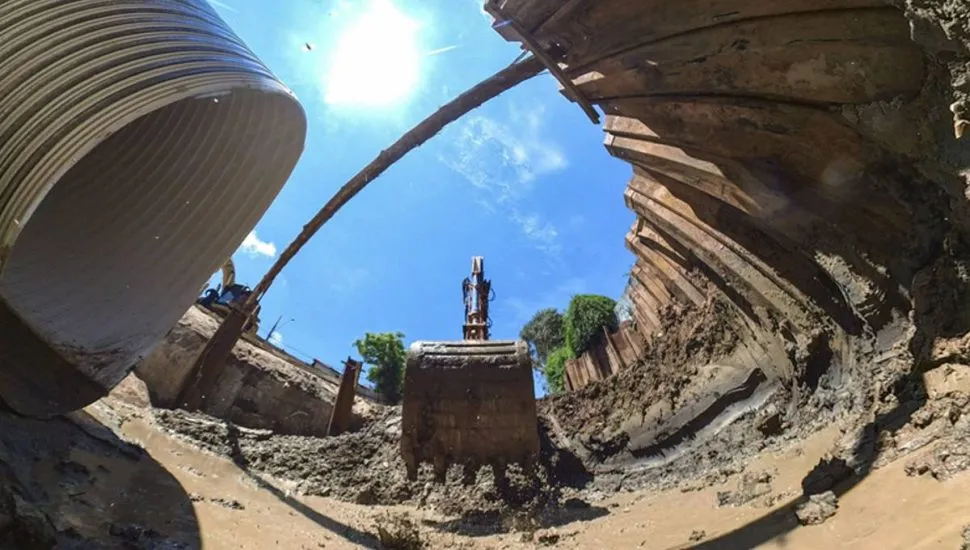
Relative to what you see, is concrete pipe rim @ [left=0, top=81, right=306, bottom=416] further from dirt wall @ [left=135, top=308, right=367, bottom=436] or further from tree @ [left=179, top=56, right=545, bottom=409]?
dirt wall @ [left=135, top=308, right=367, bottom=436]

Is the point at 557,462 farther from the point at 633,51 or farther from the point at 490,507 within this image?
the point at 633,51

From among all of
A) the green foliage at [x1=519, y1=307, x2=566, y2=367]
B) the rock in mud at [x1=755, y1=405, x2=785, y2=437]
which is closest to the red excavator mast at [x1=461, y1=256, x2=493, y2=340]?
the rock in mud at [x1=755, y1=405, x2=785, y2=437]

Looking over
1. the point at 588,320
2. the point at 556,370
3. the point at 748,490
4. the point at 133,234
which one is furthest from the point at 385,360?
the point at 748,490

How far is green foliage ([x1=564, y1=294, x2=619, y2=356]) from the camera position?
16797mm

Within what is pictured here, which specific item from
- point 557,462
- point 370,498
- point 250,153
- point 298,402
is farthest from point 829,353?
point 298,402

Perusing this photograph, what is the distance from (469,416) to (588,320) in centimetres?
910

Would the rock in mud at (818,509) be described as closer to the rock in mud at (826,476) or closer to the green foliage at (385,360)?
the rock in mud at (826,476)

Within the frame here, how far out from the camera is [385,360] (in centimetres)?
2477

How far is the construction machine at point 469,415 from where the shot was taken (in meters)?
8.77

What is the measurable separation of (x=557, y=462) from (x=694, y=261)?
473 cm

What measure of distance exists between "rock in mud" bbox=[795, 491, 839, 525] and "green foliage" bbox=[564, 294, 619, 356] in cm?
1259

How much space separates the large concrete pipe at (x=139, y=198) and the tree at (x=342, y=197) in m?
2.03

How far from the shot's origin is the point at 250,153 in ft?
24.0

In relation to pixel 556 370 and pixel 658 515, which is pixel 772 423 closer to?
pixel 658 515
